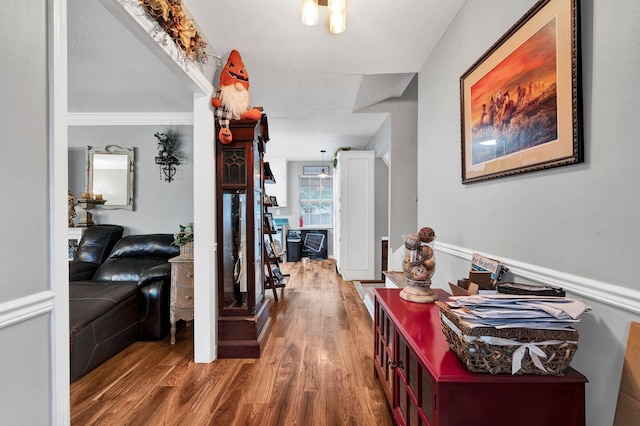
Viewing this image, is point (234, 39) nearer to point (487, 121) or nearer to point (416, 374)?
point (487, 121)

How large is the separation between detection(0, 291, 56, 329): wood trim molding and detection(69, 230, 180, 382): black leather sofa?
56.6 inches

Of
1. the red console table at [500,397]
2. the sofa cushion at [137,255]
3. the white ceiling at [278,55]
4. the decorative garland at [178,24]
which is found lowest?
the red console table at [500,397]

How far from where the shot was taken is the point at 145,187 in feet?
12.4

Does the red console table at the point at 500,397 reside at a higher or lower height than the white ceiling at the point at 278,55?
lower

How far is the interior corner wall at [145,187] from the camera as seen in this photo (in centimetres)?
373

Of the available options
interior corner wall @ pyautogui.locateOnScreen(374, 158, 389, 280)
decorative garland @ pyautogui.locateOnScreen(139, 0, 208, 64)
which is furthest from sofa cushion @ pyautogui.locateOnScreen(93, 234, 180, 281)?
interior corner wall @ pyautogui.locateOnScreen(374, 158, 389, 280)

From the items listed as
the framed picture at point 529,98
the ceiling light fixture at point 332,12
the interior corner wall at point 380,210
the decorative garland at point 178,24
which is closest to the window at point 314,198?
the interior corner wall at point 380,210

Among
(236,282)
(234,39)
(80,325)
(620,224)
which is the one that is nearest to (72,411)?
(80,325)

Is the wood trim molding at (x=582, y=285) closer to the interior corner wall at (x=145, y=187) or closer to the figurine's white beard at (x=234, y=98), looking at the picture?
the figurine's white beard at (x=234, y=98)

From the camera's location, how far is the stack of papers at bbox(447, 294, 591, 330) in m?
0.88

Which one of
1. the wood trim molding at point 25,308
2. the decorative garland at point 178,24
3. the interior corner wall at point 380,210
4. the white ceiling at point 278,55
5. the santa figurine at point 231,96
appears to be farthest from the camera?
the interior corner wall at point 380,210

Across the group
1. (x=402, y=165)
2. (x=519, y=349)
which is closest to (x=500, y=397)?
(x=519, y=349)

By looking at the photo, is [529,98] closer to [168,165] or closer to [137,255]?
[137,255]

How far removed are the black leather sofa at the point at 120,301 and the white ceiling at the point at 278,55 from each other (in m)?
1.60
